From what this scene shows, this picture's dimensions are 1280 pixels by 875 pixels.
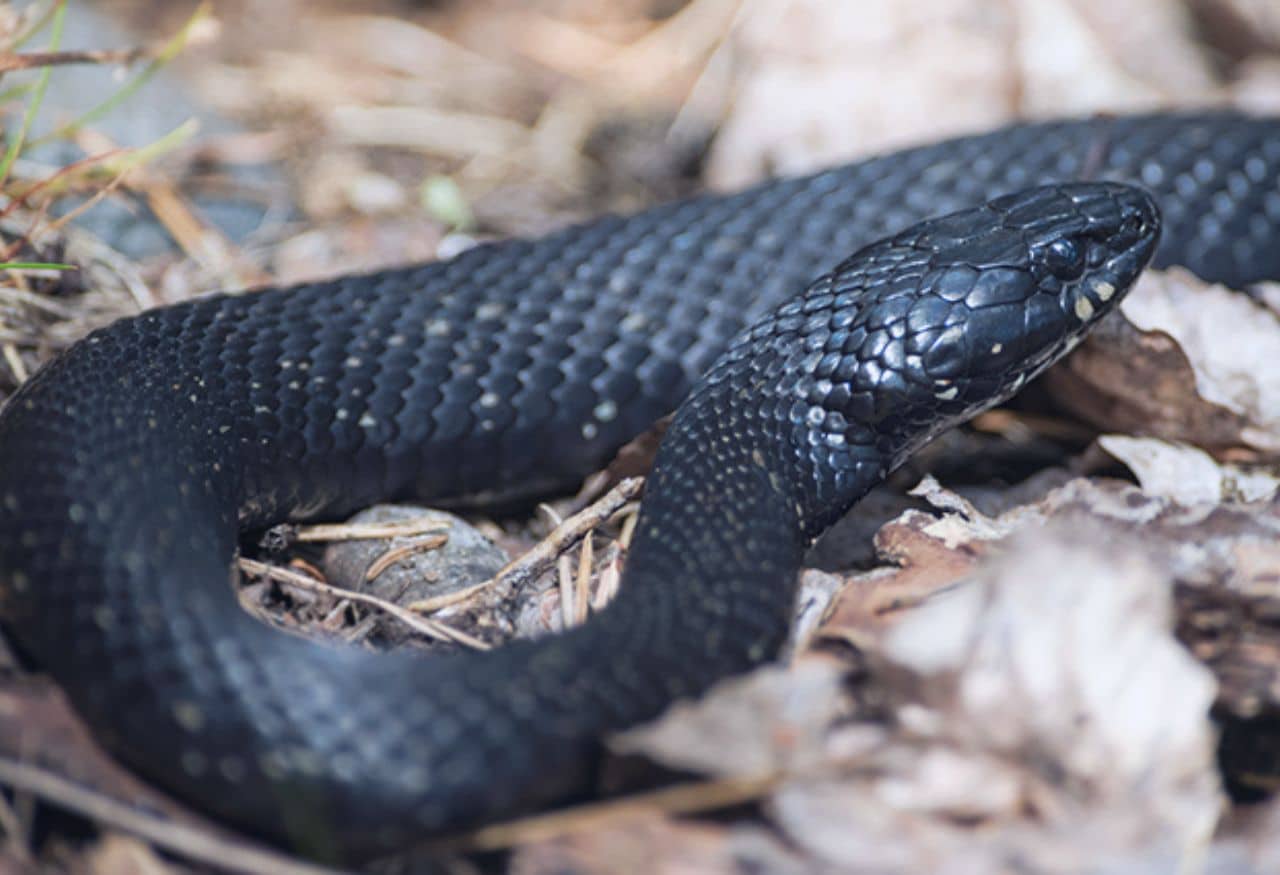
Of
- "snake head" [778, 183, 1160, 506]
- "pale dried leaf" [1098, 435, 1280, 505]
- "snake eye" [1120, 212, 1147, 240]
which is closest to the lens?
"snake head" [778, 183, 1160, 506]

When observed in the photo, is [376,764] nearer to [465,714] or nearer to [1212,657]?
[465,714]

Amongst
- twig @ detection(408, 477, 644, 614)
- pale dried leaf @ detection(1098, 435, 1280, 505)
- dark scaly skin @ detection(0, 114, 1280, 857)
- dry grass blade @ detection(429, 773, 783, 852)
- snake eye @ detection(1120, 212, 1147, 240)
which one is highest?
snake eye @ detection(1120, 212, 1147, 240)

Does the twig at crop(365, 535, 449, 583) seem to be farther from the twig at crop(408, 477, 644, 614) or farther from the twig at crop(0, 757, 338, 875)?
the twig at crop(0, 757, 338, 875)

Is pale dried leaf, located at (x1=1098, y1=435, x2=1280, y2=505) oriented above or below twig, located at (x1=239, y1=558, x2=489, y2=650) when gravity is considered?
below

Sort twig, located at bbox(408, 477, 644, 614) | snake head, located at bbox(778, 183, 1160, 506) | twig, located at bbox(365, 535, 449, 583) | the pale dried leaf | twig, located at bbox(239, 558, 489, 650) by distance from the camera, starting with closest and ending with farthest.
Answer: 1. twig, located at bbox(239, 558, 489, 650)
2. twig, located at bbox(408, 477, 644, 614)
3. twig, located at bbox(365, 535, 449, 583)
4. snake head, located at bbox(778, 183, 1160, 506)
5. the pale dried leaf

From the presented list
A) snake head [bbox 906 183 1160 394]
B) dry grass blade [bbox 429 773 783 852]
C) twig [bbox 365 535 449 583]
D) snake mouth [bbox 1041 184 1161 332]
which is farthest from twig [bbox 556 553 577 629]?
snake mouth [bbox 1041 184 1161 332]

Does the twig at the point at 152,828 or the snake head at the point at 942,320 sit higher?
the snake head at the point at 942,320

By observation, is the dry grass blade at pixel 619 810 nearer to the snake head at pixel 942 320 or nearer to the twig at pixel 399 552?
the twig at pixel 399 552

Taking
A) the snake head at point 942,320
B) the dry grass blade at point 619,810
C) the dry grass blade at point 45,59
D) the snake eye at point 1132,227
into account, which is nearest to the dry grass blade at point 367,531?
the snake head at point 942,320
